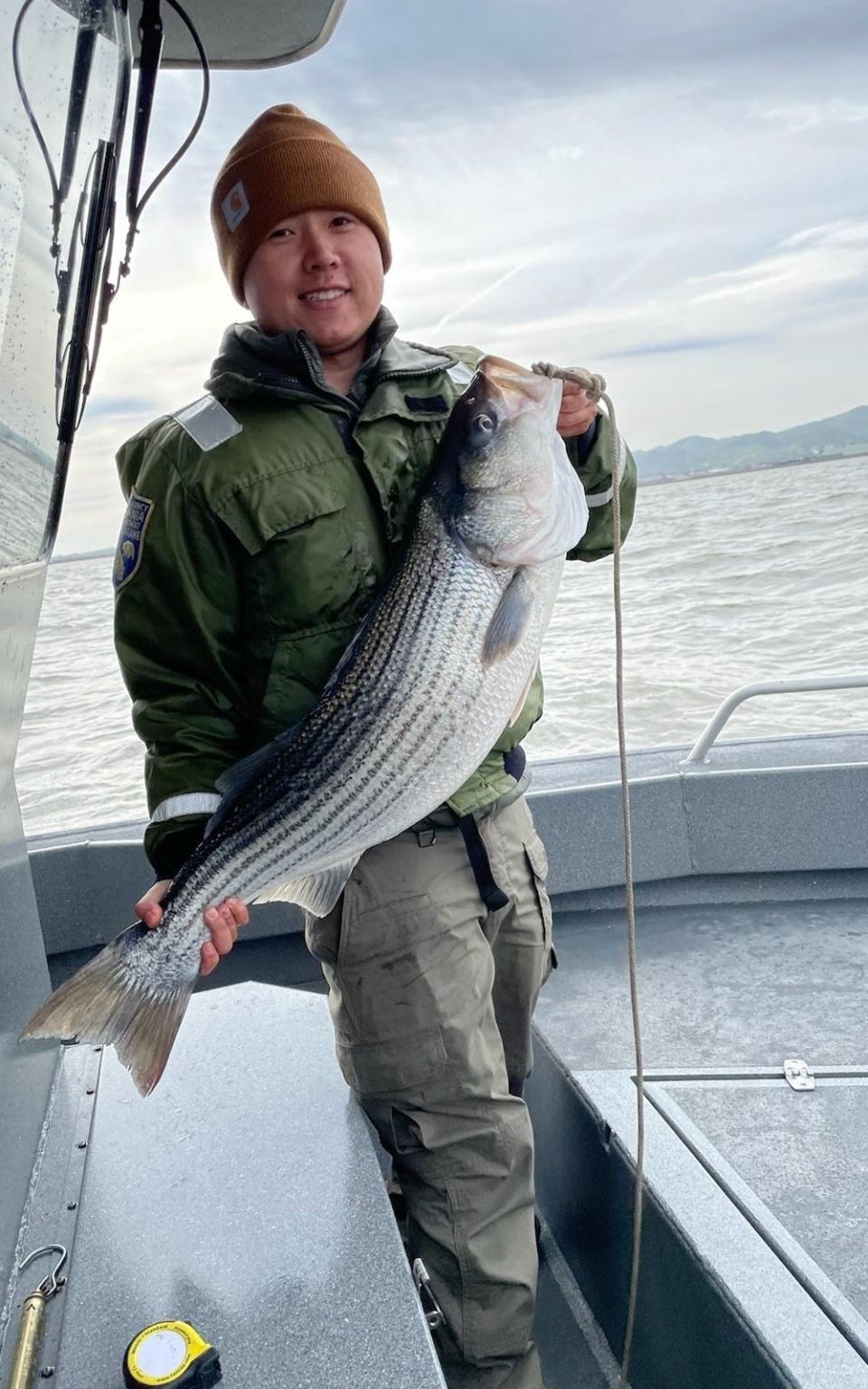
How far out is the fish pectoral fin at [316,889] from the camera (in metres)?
2.21

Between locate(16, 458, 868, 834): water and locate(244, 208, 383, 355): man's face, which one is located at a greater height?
locate(244, 208, 383, 355): man's face

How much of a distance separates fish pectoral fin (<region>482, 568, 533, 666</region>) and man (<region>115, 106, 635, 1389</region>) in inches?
11.2

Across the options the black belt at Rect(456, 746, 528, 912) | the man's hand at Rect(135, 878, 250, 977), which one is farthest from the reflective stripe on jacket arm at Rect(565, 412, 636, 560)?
the man's hand at Rect(135, 878, 250, 977)

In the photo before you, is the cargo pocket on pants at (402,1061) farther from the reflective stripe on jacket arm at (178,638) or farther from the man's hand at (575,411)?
the man's hand at (575,411)

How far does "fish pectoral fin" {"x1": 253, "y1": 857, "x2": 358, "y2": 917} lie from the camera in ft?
7.25

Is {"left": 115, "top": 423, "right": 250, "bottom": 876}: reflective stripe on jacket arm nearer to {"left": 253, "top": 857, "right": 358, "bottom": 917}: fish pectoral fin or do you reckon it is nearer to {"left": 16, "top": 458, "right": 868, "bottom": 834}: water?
{"left": 253, "top": 857, "right": 358, "bottom": 917}: fish pectoral fin

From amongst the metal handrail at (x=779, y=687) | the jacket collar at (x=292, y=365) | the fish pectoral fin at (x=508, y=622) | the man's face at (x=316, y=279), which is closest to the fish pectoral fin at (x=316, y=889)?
the fish pectoral fin at (x=508, y=622)

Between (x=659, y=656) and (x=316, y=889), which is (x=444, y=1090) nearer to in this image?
(x=316, y=889)

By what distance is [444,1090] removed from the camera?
7.36 feet

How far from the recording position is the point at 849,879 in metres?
4.18

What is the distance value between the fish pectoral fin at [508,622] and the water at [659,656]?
112 inches

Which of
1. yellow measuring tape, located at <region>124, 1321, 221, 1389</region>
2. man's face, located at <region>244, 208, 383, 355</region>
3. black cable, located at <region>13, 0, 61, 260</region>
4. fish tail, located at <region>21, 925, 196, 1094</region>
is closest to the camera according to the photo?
Answer: yellow measuring tape, located at <region>124, 1321, 221, 1389</region>

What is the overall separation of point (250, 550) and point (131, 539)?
0.91ft

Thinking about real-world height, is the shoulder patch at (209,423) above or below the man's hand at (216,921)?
above
